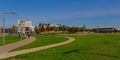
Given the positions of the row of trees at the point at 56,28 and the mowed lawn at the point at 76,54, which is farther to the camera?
the row of trees at the point at 56,28

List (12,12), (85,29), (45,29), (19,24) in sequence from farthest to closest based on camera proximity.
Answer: (85,29)
(45,29)
(19,24)
(12,12)

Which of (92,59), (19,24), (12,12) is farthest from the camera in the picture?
(19,24)

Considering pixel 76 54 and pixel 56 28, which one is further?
pixel 56 28

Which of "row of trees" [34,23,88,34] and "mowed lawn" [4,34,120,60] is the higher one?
"row of trees" [34,23,88,34]

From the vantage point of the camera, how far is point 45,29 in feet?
458

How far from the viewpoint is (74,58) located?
1508 cm

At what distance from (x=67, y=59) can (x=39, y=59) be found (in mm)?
1601

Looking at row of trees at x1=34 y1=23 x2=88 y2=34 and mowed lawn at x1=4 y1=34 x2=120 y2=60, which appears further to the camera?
row of trees at x1=34 y1=23 x2=88 y2=34

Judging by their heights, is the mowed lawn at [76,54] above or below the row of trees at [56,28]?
below

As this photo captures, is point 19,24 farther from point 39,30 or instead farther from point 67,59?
point 67,59

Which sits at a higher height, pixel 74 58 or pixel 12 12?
pixel 12 12

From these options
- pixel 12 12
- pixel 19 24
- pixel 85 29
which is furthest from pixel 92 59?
pixel 85 29

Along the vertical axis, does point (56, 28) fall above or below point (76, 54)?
above

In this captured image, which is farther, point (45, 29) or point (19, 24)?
point (45, 29)
